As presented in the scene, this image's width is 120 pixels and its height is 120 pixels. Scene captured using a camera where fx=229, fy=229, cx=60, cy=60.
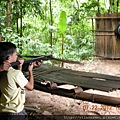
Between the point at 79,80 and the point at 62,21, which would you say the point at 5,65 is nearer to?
the point at 79,80

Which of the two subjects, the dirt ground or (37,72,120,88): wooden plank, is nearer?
(37,72,120,88): wooden plank

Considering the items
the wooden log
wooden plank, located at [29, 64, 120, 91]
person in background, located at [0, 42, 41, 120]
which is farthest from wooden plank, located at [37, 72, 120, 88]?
person in background, located at [0, 42, 41, 120]

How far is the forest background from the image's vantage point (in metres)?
5.69

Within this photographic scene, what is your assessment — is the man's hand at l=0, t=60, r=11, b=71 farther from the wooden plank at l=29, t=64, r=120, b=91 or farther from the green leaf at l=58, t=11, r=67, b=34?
the green leaf at l=58, t=11, r=67, b=34

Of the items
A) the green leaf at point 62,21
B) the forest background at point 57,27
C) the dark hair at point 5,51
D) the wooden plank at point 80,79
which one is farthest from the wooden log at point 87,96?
the green leaf at point 62,21

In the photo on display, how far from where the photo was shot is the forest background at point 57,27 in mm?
5692

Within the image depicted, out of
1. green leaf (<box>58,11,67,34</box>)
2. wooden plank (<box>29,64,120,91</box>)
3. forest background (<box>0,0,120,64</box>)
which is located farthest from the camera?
green leaf (<box>58,11,67,34</box>)

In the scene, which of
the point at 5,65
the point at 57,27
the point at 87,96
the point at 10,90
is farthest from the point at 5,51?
the point at 57,27

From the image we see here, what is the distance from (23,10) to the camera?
225 inches

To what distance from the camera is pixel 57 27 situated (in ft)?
27.6

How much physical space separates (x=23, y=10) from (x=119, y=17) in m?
3.18

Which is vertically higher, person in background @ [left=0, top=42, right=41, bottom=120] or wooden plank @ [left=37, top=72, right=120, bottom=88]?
person in background @ [left=0, top=42, right=41, bottom=120]

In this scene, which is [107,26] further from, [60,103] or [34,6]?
[60,103]

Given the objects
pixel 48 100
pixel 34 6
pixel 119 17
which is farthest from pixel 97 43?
pixel 48 100
